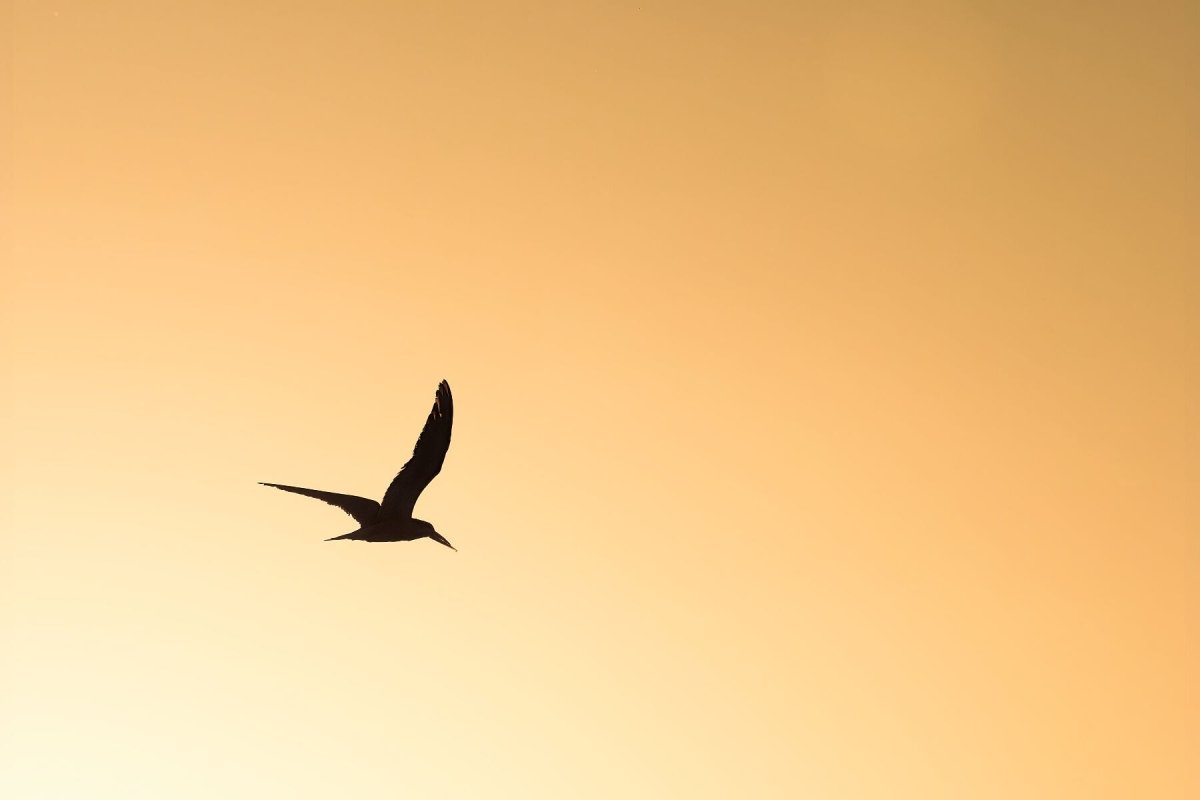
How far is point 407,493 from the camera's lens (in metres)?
1.39

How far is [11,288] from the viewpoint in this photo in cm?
181

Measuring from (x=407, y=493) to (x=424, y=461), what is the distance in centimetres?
6

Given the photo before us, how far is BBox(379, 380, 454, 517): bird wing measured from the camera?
52.0 inches

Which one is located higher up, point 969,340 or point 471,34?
point 471,34

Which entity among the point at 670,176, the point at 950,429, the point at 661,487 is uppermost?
the point at 670,176

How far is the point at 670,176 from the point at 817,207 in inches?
9.8

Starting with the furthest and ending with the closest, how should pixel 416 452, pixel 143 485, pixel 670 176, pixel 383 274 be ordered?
pixel 670 176 → pixel 383 274 → pixel 143 485 → pixel 416 452

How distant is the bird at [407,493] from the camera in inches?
52.2

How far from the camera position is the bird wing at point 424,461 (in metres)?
1.32

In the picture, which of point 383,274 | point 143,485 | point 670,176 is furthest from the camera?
point 670,176

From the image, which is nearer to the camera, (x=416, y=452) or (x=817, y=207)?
(x=416, y=452)

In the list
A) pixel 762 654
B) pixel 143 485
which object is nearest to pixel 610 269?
pixel 762 654

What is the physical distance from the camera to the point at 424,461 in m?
1.36

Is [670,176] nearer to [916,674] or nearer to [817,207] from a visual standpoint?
[817,207]
